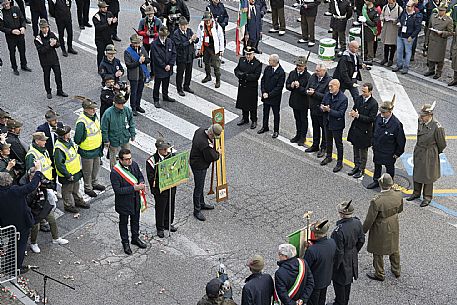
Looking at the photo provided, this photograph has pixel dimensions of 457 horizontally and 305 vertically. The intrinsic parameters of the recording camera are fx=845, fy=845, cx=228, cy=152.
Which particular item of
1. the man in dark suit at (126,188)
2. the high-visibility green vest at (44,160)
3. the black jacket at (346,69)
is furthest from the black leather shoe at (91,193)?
the black jacket at (346,69)

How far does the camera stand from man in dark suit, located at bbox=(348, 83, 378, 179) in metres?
15.8

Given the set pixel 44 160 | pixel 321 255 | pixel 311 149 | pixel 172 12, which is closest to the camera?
pixel 321 255

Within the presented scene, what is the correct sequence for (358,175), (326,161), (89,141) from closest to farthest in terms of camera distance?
1. (89,141)
2. (358,175)
3. (326,161)

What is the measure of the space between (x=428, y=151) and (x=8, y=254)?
748 cm

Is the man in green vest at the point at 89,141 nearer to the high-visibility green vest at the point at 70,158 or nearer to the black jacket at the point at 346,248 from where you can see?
the high-visibility green vest at the point at 70,158

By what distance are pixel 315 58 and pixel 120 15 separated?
563 centimetres

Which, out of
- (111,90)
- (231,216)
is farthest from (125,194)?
(111,90)

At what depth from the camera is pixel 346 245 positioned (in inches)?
476

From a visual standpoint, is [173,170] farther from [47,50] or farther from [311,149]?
[47,50]

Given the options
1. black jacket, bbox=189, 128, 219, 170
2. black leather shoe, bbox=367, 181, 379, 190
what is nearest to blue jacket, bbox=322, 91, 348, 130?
black leather shoe, bbox=367, 181, 379, 190

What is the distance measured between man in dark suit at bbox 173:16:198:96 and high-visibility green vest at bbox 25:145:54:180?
5909 millimetres

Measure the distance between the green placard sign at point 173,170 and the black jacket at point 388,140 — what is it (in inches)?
147

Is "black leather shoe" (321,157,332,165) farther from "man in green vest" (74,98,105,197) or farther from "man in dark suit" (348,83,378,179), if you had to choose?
"man in green vest" (74,98,105,197)

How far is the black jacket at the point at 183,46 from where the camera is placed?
19016mm
